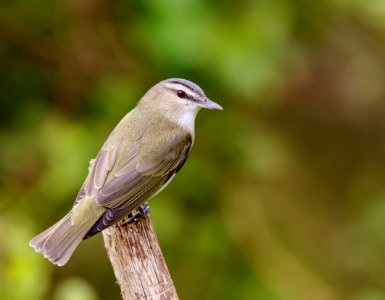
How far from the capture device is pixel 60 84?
6836 mm

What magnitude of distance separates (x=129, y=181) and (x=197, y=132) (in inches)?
86.9

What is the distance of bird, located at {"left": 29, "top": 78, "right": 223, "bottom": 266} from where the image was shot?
4.40 m

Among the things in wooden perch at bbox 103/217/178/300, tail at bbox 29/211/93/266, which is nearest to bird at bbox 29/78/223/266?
tail at bbox 29/211/93/266

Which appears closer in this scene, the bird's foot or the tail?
the bird's foot

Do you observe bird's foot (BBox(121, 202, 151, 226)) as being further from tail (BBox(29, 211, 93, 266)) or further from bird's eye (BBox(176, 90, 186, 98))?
bird's eye (BBox(176, 90, 186, 98))

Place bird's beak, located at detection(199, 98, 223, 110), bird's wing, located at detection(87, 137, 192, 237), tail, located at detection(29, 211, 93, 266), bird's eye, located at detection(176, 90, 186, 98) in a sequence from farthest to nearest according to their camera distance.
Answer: bird's eye, located at detection(176, 90, 186, 98) → bird's beak, located at detection(199, 98, 223, 110) → bird's wing, located at detection(87, 137, 192, 237) → tail, located at detection(29, 211, 93, 266)

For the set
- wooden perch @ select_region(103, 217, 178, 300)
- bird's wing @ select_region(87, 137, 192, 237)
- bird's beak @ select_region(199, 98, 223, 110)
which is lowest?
wooden perch @ select_region(103, 217, 178, 300)

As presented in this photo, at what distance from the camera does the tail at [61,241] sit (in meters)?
4.33

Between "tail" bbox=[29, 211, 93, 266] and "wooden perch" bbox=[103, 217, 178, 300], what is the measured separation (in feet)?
0.95

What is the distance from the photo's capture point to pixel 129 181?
4703 mm

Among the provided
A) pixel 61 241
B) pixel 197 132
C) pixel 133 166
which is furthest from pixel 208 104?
pixel 197 132

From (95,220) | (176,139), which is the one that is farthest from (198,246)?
(95,220)

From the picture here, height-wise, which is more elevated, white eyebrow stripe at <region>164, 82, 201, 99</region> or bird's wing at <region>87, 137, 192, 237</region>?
white eyebrow stripe at <region>164, 82, 201, 99</region>

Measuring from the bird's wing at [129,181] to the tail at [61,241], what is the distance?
8 centimetres
